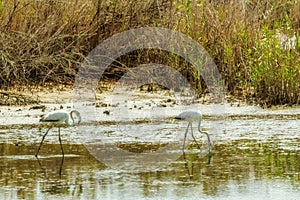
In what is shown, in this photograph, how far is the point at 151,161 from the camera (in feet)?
22.9

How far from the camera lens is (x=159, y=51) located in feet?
37.7

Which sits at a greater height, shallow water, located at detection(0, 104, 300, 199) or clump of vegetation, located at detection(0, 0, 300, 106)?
clump of vegetation, located at detection(0, 0, 300, 106)

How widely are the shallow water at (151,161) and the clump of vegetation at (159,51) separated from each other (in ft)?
3.28

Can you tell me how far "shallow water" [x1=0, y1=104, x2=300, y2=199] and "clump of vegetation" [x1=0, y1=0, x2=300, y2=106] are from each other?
999mm

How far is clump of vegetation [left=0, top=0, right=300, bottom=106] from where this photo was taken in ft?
33.6

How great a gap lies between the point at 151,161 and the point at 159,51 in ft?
15.3

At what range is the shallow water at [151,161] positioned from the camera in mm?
5805

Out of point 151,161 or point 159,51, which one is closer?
point 151,161

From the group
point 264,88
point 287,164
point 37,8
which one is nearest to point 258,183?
point 287,164

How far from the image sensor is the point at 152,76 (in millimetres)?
11234

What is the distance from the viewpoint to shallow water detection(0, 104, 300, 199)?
5.80m

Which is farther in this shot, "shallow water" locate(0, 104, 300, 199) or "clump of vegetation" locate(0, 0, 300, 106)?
"clump of vegetation" locate(0, 0, 300, 106)

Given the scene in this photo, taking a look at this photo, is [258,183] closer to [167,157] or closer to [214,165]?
[214,165]

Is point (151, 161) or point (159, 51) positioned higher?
point (159, 51)
